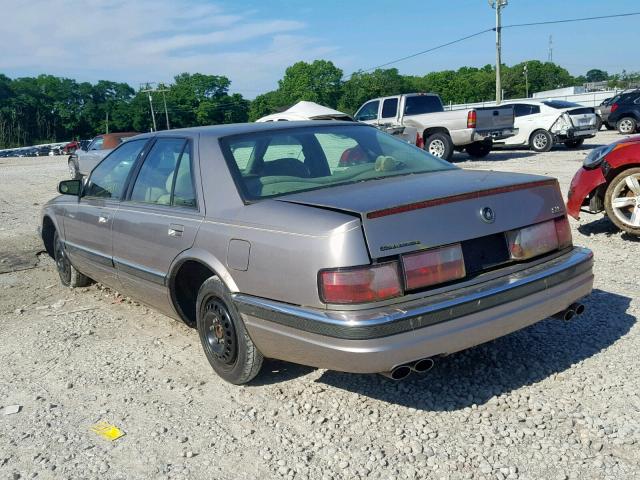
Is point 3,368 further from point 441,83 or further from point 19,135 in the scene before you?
point 441,83

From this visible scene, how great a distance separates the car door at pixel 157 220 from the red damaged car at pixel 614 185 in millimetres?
4333

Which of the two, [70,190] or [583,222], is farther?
[583,222]

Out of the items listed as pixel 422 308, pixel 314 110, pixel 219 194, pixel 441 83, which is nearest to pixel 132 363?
pixel 219 194

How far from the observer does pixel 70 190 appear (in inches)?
215

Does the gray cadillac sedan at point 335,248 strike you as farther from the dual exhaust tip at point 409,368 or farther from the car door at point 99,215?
the car door at point 99,215

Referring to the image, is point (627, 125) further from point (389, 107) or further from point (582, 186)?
point (582, 186)

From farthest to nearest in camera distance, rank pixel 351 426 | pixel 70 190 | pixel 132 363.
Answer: pixel 70 190
pixel 132 363
pixel 351 426

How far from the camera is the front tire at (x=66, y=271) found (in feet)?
19.4

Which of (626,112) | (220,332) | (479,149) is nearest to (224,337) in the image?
(220,332)

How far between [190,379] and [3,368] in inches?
55.5

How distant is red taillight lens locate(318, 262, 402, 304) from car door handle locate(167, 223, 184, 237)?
4.18 ft

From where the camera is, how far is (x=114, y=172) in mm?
4984

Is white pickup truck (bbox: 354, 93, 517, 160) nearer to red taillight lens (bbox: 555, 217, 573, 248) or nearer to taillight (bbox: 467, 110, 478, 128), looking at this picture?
taillight (bbox: 467, 110, 478, 128)

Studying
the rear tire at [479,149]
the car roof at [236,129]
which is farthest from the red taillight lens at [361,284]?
the rear tire at [479,149]
